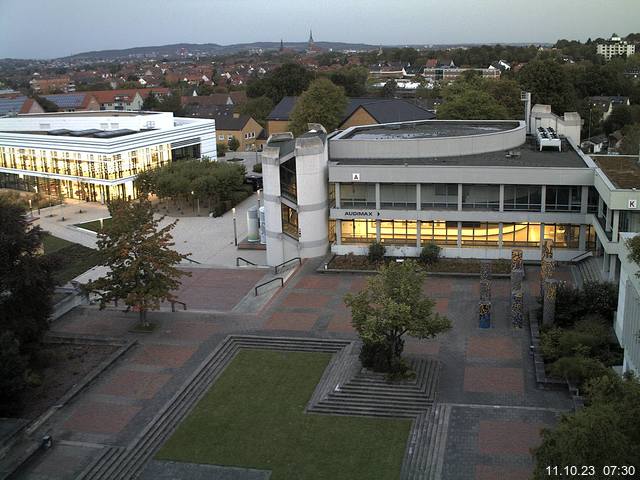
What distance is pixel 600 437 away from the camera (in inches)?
489

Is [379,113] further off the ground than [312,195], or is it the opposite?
[379,113]

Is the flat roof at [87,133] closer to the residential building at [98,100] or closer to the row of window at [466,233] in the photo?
the row of window at [466,233]

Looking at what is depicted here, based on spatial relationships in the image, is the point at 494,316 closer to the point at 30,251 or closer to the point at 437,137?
the point at 437,137

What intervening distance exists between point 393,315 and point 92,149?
146ft

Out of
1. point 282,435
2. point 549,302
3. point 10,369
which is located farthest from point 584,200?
point 10,369

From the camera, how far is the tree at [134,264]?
29891mm

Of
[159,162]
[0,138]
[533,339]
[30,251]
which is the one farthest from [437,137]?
[0,138]

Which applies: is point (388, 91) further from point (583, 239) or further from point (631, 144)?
point (583, 239)

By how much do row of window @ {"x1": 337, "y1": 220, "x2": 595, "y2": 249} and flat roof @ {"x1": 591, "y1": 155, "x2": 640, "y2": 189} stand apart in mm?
3142

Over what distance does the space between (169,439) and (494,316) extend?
598 inches

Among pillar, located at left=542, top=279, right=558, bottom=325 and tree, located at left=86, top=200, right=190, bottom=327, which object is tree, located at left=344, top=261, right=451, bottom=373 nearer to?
pillar, located at left=542, top=279, right=558, bottom=325

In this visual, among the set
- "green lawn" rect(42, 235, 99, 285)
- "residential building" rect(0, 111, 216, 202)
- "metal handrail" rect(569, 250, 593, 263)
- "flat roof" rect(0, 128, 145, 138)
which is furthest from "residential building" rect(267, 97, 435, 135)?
→ "metal handrail" rect(569, 250, 593, 263)

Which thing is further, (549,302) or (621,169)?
(621,169)

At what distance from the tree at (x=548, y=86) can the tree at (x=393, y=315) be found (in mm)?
63100
